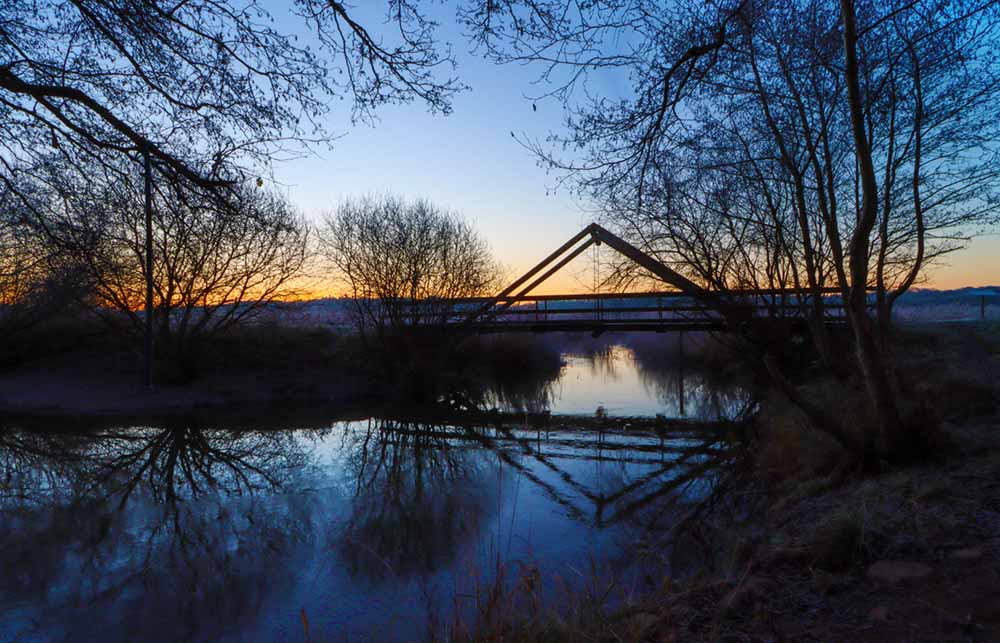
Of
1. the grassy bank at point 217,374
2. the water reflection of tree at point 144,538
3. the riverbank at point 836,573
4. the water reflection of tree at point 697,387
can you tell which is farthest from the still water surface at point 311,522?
the grassy bank at point 217,374

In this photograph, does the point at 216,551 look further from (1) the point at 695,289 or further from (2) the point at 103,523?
(1) the point at 695,289

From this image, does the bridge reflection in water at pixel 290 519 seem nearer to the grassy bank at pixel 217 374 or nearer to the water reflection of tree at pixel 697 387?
the water reflection of tree at pixel 697 387

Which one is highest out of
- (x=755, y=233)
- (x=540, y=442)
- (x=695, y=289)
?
(x=755, y=233)

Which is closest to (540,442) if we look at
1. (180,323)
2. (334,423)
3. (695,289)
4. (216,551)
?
(695,289)

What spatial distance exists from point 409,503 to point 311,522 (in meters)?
1.24

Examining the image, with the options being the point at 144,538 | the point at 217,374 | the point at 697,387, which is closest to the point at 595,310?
the point at 697,387

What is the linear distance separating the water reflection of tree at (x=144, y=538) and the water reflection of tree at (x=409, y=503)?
0.75m

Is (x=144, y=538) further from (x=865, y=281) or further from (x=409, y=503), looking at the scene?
(x=865, y=281)

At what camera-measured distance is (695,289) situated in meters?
11.6

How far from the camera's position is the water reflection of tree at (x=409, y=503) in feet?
19.4

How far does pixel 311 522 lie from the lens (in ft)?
23.0

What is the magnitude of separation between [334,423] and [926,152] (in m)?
12.3

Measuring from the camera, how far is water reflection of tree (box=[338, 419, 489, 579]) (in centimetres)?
593

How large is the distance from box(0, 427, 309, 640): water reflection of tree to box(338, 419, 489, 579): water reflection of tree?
747 mm
